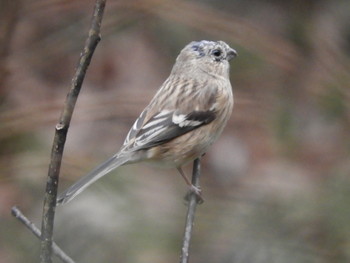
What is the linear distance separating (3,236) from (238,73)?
2.95 metres

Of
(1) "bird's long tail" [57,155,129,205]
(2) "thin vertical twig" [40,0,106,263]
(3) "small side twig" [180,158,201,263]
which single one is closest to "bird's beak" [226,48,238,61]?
(3) "small side twig" [180,158,201,263]

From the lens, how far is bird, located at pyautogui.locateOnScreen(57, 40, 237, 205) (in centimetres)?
461

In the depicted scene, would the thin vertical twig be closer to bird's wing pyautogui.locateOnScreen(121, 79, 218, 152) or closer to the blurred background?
bird's wing pyautogui.locateOnScreen(121, 79, 218, 152)

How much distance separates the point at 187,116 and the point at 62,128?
2.32m

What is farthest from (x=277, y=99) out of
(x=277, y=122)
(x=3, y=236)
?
(x=3, y=236)

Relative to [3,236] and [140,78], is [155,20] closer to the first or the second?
[140,78]

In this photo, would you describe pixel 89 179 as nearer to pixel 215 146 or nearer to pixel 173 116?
pixel 173 116

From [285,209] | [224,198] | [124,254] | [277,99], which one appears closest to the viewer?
[124,254]

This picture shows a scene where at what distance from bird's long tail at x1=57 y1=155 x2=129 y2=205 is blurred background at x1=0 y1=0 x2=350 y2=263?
2.77 ft

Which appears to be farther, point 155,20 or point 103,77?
point 103,77

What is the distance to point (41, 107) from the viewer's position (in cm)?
648

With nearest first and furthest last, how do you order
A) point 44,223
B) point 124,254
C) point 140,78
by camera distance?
point 44,223
point 124,254
point 140,78

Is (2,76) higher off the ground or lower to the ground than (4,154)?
higher

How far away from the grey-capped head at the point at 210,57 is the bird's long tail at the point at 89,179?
107cm
